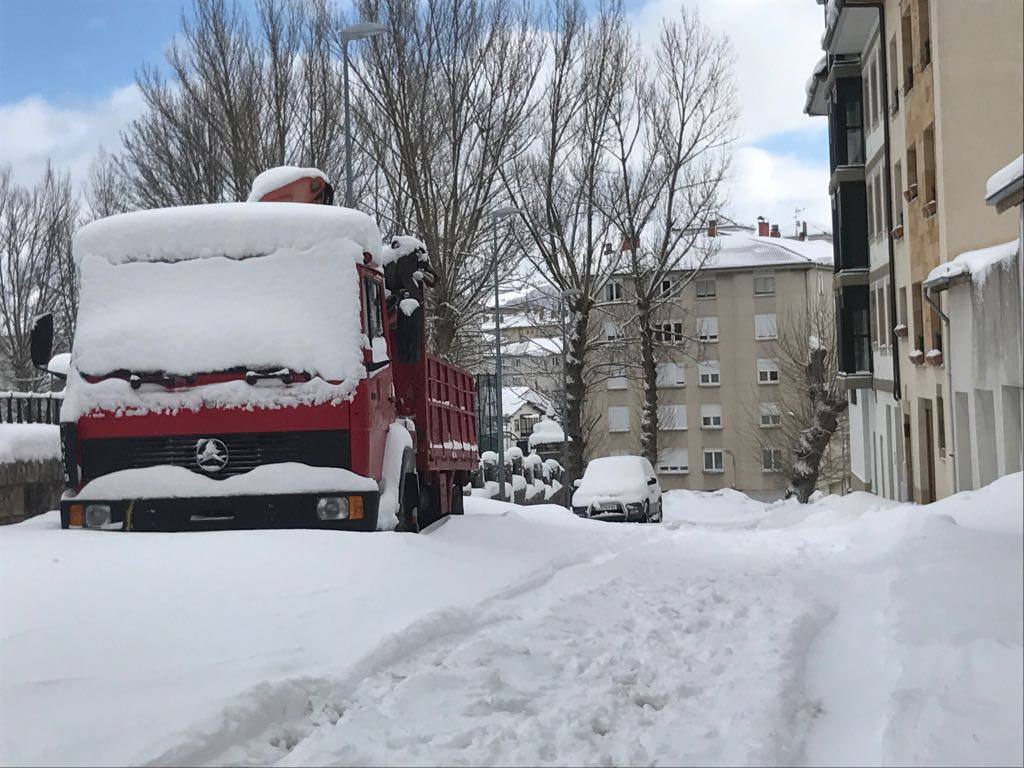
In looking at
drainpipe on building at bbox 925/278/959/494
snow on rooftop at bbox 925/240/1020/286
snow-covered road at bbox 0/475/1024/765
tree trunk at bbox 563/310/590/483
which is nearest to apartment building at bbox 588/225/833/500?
tree trunk at bbox 563/310/590/483

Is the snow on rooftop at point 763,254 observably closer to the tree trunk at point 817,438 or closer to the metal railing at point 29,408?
the tree trunk at point 817,438

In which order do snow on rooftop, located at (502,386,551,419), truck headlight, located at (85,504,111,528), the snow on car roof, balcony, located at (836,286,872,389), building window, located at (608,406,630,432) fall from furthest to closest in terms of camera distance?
snow on rooftop, located at (502,386,551,419)
building window, located at (608,406,630,432)
balcony, located at (836,286,872,389)
the snow on car roof
truck headlight, located at (85,504,111,528)

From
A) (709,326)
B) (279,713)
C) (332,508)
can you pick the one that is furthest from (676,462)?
(279,713)

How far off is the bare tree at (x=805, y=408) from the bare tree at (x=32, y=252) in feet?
86.8

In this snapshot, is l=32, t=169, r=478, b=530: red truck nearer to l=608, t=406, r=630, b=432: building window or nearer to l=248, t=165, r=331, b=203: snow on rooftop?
l=248, t=165, r=331, b=203: snow on rooftop

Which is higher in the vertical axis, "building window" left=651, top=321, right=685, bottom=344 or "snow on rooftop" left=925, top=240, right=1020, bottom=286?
"building window" left=651, top=321, right=685, bottom=344

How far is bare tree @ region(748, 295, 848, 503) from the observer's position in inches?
1797

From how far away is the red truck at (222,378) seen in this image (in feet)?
33.5

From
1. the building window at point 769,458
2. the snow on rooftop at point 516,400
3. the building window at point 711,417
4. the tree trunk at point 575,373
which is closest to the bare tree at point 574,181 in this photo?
the tree trunk at point 575,373

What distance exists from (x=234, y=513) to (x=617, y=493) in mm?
19757

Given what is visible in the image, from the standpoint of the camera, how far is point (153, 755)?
4742 millimetres

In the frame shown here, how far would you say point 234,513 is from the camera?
10211 mm

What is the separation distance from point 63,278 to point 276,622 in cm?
4147

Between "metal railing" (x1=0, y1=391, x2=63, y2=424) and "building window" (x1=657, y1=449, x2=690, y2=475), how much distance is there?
70.1m
